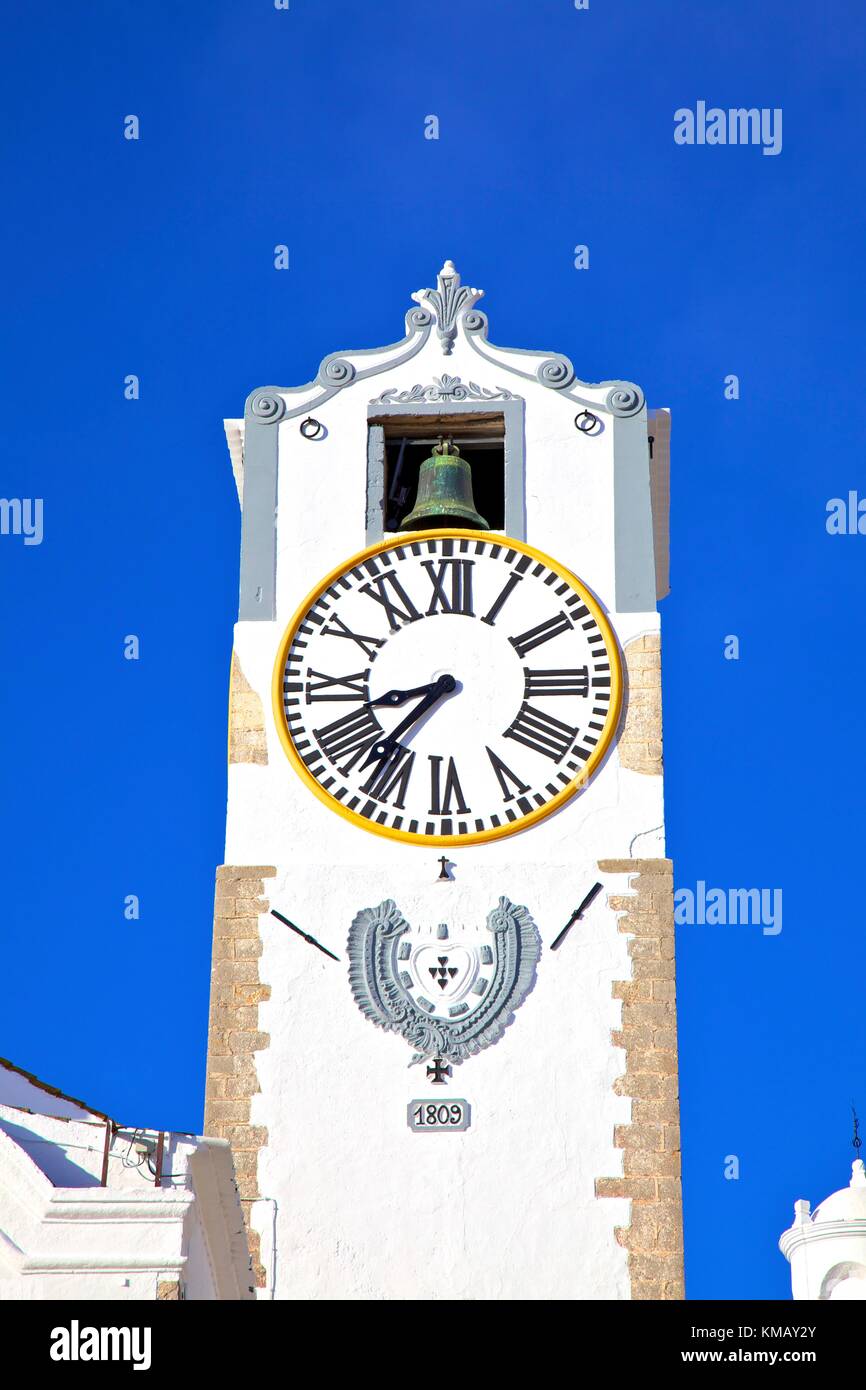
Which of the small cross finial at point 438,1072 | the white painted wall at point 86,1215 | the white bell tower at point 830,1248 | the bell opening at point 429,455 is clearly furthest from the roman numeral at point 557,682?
the white bell tower at point 830,1248

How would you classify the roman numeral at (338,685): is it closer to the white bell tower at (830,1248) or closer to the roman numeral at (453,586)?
the roman numeral at (453,586)

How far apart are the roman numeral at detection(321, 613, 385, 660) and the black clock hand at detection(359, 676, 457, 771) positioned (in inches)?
29.0

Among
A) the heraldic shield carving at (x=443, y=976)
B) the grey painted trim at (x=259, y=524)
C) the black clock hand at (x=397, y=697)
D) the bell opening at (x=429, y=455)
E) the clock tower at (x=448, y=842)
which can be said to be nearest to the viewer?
the clock tower at (x=448, y=842)

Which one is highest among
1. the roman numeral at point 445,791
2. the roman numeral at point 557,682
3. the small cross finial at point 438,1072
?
the roman numeral at point 557,682

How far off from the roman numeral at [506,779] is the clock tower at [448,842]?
0.02m

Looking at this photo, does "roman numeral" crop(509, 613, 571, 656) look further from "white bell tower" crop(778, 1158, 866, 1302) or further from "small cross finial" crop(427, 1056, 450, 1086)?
"white bell tower" crop(778, 1158, 866, 1302)

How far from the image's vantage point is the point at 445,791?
85.4 ft

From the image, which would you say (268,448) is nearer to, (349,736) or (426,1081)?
(349,736)

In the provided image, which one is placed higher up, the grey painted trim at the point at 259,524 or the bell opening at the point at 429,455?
the bell opening at the point at 429,455

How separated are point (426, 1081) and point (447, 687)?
3.89 m

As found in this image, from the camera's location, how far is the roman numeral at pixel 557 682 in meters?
26.4

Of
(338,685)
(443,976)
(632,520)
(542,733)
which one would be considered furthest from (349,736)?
(632,520)

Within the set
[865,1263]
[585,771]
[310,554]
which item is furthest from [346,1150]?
[865,1263]
